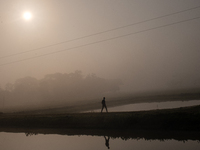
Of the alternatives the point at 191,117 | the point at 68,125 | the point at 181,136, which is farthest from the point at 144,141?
the point at 68,125

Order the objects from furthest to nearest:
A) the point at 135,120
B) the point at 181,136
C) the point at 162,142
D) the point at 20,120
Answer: the point at 20,120 < the point at 135,120 < the point at 181,136 < the point at 162,142

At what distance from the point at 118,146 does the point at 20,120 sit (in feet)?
76.9

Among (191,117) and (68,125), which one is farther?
(68,125)

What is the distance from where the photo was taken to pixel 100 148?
12.5 metres

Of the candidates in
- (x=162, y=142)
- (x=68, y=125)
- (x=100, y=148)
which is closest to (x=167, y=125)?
(x=162, y=142)

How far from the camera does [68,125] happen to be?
22.8m

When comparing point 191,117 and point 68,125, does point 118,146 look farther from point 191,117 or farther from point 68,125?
point 68,125

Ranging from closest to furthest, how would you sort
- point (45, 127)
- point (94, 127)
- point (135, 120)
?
1. point (135, 120)
2. point (94, 127)
3. point (45, 127)

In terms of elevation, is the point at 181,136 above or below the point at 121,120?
below

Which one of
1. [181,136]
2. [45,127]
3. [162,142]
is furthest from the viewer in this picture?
[45,127]

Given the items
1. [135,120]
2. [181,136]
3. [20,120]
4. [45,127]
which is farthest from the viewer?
[20,120]

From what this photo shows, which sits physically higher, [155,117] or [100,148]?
[155,117]

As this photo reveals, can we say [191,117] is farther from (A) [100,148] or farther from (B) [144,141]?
(A) [100,148]

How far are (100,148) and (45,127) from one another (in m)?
15.8
